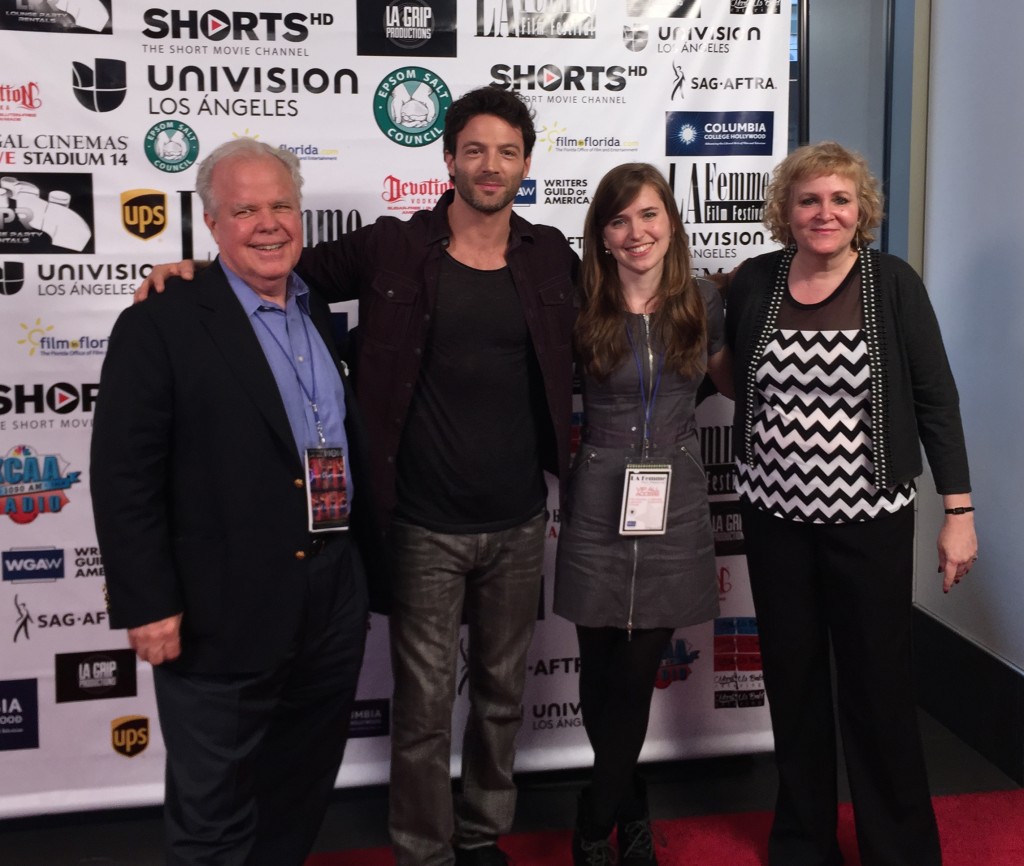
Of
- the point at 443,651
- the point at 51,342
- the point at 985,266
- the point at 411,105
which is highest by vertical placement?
the point at 411,105

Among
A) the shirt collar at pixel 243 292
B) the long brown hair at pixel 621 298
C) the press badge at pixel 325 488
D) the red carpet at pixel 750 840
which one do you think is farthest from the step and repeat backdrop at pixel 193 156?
the press badge at pixel 325 488

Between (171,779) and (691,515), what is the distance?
3.98 feet

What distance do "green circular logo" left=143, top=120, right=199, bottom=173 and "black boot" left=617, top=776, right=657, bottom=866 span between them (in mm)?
1972

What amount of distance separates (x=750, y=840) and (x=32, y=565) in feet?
6.72

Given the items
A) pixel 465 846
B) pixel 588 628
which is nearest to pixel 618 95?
pixel 588 628

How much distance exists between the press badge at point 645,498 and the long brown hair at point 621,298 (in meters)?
0.23

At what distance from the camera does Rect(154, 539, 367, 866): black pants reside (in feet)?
5.96

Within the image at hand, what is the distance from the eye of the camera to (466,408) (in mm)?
2172

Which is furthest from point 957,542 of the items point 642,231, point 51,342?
point 51,342

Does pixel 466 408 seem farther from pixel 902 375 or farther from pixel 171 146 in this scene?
pixel 171 146

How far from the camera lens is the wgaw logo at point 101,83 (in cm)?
252

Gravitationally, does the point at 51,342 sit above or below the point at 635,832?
above

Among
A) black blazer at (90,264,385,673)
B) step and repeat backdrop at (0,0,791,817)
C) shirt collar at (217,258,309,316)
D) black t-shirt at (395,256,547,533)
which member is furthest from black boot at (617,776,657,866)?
shirt collar at (217,258,309,316)

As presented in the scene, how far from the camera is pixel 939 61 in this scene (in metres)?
3.24
